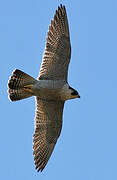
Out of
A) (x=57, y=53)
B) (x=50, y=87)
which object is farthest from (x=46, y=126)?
(x=57, y=53)

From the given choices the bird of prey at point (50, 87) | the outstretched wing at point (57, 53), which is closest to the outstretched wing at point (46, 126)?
the bird of prey at point (50, 87)

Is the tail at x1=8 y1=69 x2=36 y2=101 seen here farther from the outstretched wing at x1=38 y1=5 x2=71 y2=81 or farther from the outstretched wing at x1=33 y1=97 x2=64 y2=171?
the outstretched wing at x1=33 y1=97 x2=64 y2=171

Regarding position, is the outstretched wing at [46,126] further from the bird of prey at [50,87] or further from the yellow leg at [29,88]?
the yellow leg at [29,88]

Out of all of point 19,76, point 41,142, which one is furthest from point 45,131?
point 19,76

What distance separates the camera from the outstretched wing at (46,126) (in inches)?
885

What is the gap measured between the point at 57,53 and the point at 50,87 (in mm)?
957

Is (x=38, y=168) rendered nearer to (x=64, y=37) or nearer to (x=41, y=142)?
(x=41, y=142)

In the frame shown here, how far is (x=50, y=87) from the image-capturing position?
22.1m

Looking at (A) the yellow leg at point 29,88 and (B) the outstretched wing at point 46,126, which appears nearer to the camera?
(A) the yellow leg at point 29,88

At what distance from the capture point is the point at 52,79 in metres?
22.3

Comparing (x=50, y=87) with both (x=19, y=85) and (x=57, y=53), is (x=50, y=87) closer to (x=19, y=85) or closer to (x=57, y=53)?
(x=19, y=85)

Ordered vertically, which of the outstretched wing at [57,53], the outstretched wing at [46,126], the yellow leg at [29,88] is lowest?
the outstretched wing at [46,126]

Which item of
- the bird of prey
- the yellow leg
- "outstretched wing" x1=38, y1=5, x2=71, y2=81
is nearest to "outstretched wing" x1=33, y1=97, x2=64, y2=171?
the bird of prey

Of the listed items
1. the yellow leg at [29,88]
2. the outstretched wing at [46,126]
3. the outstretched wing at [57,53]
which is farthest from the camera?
the outstretched wing at [46,126]
